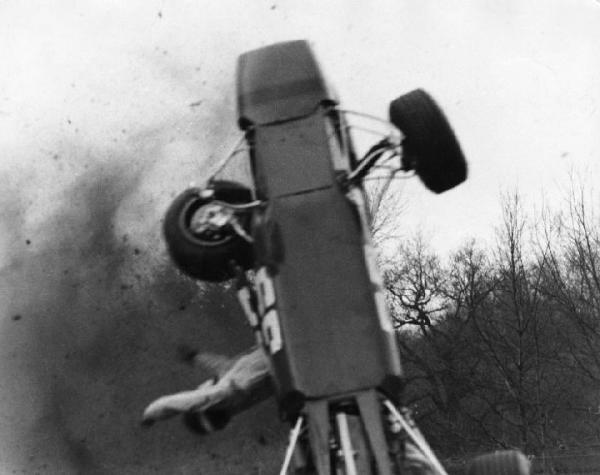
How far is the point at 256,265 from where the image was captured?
689cm

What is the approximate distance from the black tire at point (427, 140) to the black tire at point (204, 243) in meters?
1.43

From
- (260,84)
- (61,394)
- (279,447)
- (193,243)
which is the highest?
(260,84)

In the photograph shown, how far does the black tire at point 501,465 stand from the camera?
578cm

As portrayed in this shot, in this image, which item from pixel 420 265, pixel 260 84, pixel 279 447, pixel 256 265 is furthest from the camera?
pixel 420 265

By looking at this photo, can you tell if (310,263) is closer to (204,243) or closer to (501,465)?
(204,243)

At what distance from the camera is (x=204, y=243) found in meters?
7.51

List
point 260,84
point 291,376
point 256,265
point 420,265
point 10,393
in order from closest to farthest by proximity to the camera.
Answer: point 291,376, point 256,265, point 260,84, point 10,393, point 420,265

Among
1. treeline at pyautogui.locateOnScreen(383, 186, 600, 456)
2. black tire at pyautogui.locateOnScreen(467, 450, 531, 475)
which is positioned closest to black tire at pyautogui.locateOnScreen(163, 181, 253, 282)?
black tire at pyautogui.locateOnScreen(467, 450, 531, 475)

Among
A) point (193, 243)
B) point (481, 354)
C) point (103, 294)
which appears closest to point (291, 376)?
point (193, 243)

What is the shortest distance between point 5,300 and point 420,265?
1512 centimetres

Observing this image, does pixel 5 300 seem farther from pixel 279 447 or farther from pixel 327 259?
pixel 327 259

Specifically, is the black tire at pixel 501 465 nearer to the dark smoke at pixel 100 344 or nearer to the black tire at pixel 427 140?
the black tire at pixel 427 140

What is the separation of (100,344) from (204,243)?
575 inches

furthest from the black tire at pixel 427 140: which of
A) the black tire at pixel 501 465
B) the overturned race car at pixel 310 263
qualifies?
the black tire at pixel 501 465
